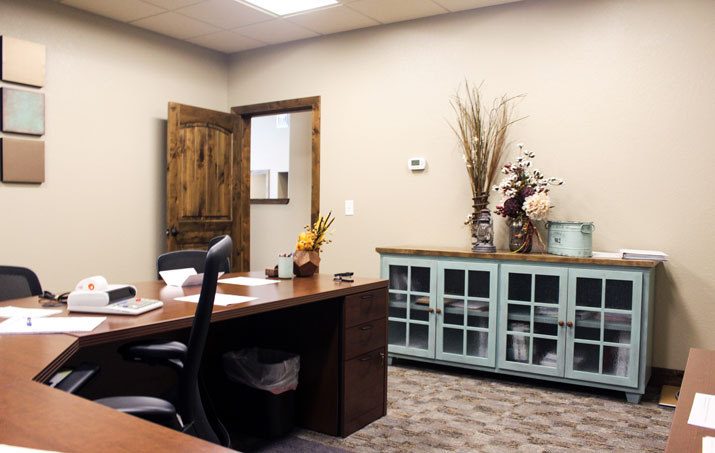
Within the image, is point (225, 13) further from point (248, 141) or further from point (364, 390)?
point (364, 390)

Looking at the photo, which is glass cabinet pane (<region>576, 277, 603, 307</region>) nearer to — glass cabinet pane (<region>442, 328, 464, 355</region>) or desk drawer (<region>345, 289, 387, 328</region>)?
glass cabinet pane (<region>442, 328, 464, 355</region>)

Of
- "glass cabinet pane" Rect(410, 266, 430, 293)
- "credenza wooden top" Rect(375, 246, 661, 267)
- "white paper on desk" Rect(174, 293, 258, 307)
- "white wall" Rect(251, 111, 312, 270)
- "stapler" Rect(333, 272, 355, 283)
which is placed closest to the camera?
"white paper on desk" Rect(174, 293, 258, 307)

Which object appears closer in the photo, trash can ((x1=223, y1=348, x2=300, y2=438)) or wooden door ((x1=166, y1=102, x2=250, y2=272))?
trash can ((x1=223, y1=348, x2=300, y2=438))

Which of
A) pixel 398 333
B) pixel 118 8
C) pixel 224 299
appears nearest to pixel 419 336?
pixel 398 333

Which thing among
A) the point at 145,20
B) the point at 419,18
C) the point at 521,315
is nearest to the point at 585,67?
the point at 419,18

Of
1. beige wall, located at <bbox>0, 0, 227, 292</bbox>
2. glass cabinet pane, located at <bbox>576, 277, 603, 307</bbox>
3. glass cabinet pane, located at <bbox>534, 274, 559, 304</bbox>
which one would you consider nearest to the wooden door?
beige wall, located at <bbox>0, 0, 227, 292</bbox>

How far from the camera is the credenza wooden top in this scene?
3030 mm

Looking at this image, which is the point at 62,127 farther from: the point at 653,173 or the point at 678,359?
the point at 678,359

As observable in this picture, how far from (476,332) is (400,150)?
4.88 ft

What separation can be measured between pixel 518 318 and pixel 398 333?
2.63ft

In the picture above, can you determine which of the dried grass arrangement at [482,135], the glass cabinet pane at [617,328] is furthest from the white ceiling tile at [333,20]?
the glass cabinet pane at [617,328]

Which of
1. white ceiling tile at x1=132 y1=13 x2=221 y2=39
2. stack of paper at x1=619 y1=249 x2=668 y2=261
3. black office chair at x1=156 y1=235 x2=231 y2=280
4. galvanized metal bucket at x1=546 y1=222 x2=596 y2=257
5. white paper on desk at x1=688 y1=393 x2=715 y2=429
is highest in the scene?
white ceiling tile at x1=132 y1=13 x2=221 y2=39

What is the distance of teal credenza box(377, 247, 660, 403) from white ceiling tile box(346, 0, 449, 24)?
1.65 metres

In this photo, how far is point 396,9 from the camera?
12.9 ft
